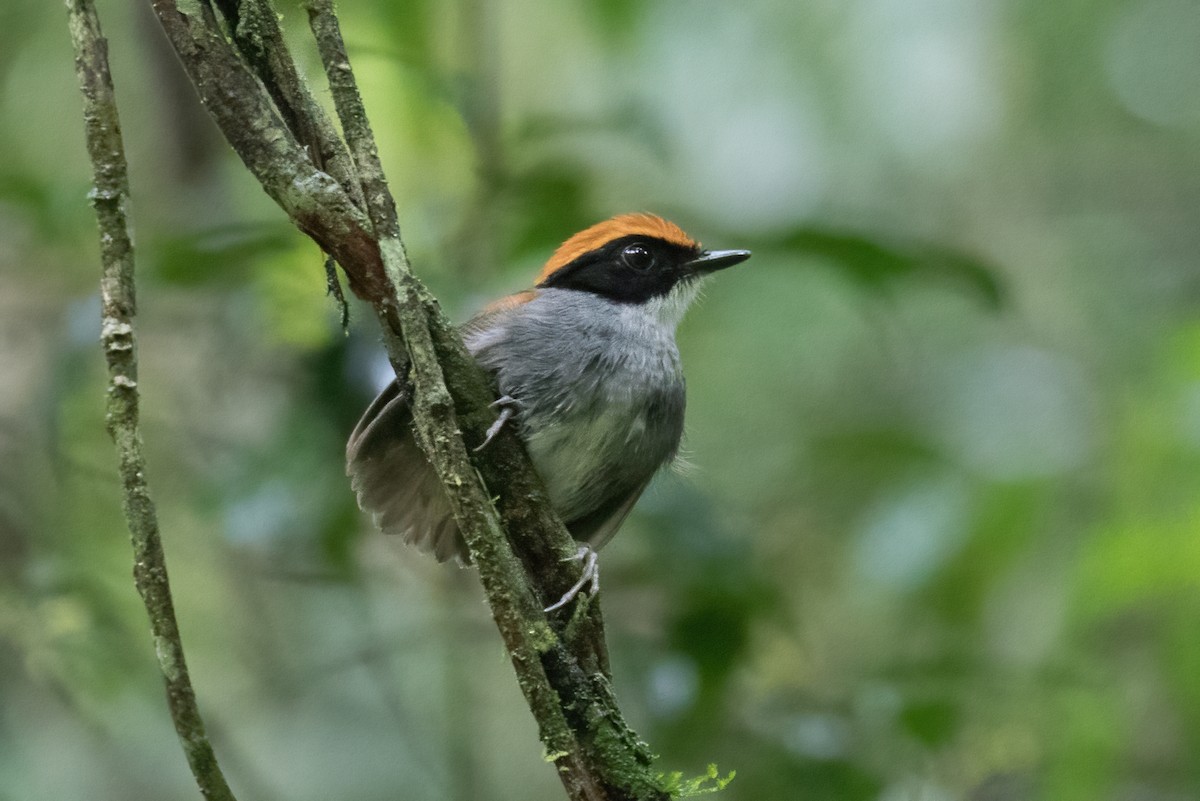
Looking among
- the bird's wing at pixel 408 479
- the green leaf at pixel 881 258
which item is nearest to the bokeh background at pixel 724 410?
the green leaf at pixel 881 258

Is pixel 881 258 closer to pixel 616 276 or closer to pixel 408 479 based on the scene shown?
pixel 616 276

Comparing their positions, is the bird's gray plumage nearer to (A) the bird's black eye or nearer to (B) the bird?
(B) the bird

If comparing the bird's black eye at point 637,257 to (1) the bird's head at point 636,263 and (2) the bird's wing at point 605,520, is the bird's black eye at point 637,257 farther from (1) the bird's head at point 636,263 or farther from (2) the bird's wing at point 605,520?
(2) the bird's wing at point 605,520

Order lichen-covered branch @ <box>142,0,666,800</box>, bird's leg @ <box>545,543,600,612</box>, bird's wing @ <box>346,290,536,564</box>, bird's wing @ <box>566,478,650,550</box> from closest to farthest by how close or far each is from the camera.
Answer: lichen-covered branch @ <box>142,0,666,800</box> → bird's leg @ <box>545,543,600,612</box> → bird's wing @ <box>346,290,536,564</box> → bird's wing @ <box>566,478,650,550</box>

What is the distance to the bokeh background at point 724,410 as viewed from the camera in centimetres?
367

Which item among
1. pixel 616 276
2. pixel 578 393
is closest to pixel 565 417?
pixel 578 393

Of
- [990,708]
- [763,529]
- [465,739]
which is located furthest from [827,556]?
[465,739]

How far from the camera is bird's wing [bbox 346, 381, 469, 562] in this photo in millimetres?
3313

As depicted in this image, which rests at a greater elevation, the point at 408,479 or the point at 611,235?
the point at 611,235

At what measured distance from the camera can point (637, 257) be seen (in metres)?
3.91

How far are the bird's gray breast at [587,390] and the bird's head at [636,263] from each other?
0.18 metres

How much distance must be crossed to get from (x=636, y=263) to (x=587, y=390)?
29.2 inches

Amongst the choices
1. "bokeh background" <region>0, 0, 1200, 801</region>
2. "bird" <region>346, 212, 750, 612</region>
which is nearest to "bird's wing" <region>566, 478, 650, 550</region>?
"bird" <region>346, 212, 750, 612</region>

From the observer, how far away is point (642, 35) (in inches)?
180
